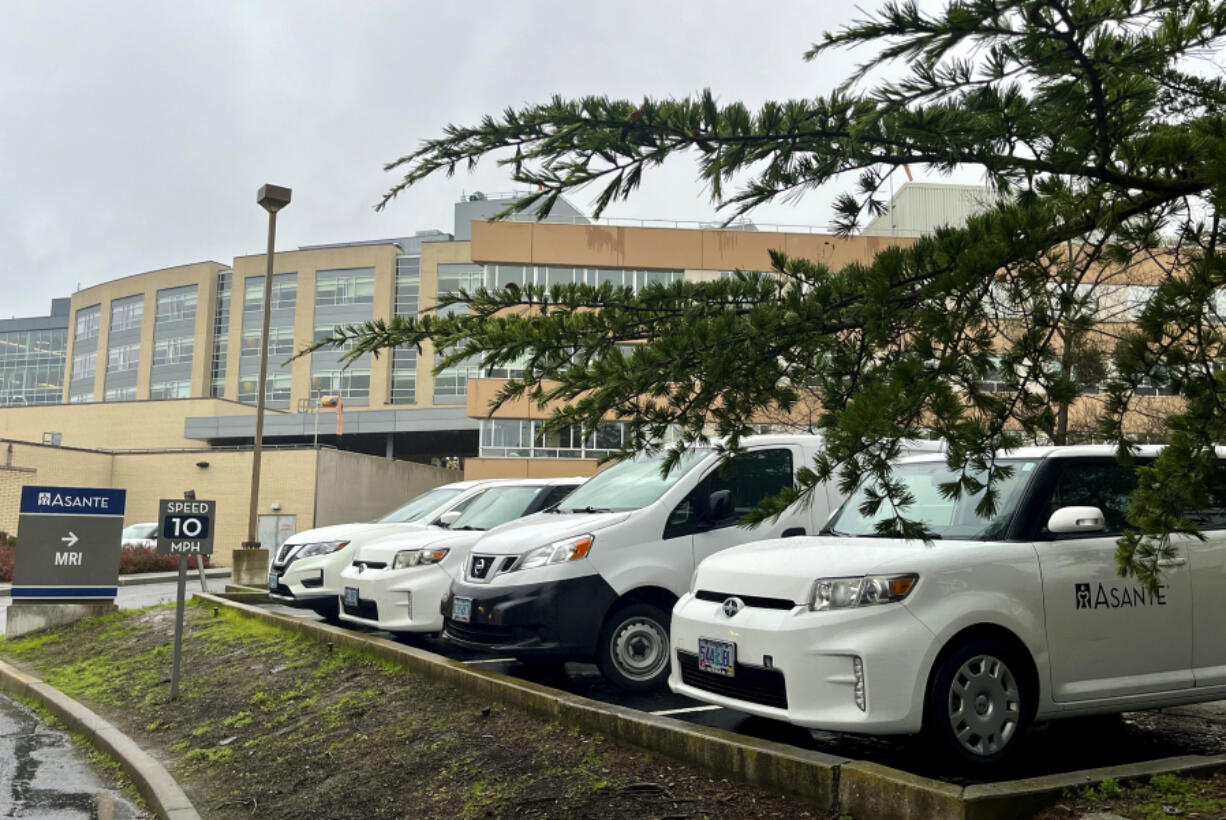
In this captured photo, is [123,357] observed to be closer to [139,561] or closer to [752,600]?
[139,561]

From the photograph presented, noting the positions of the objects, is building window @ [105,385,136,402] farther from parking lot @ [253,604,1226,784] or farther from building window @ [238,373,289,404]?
parking lot @ [253,604,1226,784]

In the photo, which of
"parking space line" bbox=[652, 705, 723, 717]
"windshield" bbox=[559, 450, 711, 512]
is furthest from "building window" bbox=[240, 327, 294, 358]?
"parking space line" bbox=[652, 705, 723, 717]

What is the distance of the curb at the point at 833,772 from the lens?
4.11 m

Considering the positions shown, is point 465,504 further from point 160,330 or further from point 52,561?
point 160,330

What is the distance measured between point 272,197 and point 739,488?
16.1m

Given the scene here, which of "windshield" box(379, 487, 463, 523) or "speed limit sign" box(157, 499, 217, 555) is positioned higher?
"windshield" box(379, 487, 463, 523)

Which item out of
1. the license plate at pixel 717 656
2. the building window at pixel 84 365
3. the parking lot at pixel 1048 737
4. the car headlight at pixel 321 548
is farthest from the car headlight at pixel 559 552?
the building window at pixel 84 365

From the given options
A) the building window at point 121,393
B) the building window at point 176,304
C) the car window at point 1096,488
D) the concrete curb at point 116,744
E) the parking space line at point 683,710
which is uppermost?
the building window at point 176,304

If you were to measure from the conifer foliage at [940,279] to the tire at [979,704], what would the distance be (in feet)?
4.64

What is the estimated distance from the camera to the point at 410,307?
244 feet

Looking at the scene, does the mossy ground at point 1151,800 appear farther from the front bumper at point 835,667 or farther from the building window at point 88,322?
the building window at point 88,322

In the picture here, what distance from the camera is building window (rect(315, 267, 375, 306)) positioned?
7519 cm

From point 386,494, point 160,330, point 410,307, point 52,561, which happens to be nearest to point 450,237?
point 410,307

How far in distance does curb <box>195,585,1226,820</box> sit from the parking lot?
66 centimetres
